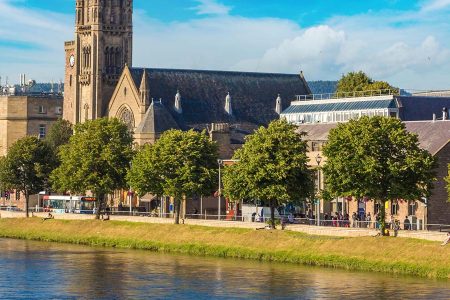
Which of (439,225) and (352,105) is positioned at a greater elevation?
(352,105)

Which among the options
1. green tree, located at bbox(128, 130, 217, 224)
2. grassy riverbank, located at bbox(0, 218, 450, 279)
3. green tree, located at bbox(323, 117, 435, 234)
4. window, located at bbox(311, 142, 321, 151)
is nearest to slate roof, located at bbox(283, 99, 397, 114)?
window, located at bbox(311, 142, 321, 151)

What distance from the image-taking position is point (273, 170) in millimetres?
124812

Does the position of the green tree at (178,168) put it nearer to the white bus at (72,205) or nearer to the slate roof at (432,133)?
the slate roof at (432,133)

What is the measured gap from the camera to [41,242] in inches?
5773

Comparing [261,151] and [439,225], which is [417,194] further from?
[261,151]

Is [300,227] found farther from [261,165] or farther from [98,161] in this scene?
[98,161]

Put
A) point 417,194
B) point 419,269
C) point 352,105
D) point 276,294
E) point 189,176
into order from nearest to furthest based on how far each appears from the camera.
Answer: point 276,294, point 419,269, point 417,194, point 189,176, point 352,105

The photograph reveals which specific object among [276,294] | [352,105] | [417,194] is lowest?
[276,294]

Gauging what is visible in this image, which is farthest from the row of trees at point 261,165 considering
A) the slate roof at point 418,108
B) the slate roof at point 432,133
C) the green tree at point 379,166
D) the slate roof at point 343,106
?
the slate roof at point 418,108

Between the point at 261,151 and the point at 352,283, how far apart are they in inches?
1214

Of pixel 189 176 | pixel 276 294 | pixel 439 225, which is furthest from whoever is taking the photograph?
pixel 189 176

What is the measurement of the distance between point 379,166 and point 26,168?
252ft

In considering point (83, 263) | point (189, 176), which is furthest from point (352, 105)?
point (83, 263)

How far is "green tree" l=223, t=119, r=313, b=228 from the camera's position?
125 meters
